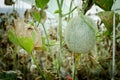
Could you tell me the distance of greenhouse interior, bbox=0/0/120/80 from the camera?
739mm

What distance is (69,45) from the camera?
73cm

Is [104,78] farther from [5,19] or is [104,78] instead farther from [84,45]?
[5,19]

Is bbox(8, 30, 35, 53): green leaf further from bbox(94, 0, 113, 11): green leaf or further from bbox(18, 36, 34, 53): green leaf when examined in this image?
bbox(94, 0, 113, 11): green leaf

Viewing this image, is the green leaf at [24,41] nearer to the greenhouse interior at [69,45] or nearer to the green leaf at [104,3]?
the greenhouse interior at [69,45]

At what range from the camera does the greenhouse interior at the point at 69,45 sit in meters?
0.74

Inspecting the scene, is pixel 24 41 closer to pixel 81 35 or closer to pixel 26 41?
pixel 26 41

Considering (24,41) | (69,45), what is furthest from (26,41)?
(69,45)

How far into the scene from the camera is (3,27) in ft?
5.72

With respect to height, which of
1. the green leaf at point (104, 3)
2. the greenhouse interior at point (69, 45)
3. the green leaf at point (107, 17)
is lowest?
the greenhouse interior at point (69, 45)

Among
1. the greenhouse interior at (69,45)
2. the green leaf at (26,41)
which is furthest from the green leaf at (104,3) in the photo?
the green leaf at (26,41)

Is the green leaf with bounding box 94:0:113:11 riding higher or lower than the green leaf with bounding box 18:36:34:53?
higher

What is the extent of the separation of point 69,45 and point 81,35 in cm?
4

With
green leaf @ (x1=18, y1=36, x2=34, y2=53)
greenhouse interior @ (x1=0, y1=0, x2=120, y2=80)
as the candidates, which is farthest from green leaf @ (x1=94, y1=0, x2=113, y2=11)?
green leaf @ (x1=18, y1=36, x2=34, y2=53)

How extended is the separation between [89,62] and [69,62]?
90 mm
